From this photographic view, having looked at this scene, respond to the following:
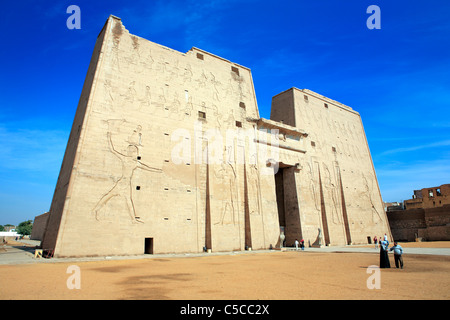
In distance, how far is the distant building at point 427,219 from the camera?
2455cm

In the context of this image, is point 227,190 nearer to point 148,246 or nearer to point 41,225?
point 148,246

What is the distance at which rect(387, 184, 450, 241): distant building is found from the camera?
966 inches

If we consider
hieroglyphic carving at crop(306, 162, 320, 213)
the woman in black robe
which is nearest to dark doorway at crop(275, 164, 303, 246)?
hieroglyphic carving at crop(306, 162, 320, 213)

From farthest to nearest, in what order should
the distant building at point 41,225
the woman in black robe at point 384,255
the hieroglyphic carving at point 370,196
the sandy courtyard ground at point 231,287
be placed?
the distant building at point 41,225 → the hieroglyphic carving at point 370,196 → the woman in black robe at point 384,255 → the sandy courtyard ground at point 231,287

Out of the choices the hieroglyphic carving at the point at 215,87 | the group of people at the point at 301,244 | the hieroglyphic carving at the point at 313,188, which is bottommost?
the group of people at the point at 301,244

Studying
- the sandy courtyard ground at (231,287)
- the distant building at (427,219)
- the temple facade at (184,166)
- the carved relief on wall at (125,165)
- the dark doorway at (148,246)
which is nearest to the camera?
the sandy courtyard ground at (231,287)

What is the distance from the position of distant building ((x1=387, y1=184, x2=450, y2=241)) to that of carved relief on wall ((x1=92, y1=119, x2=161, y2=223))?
84.2 feet

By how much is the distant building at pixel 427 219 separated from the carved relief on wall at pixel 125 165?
2567cm

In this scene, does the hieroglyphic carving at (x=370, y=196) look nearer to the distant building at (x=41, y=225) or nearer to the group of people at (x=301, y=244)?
the group of people at (x=301, y=244)

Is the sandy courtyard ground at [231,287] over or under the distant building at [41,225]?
under

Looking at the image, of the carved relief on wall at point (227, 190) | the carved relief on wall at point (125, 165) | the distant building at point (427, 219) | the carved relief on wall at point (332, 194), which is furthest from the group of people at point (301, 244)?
the distant building at point (427, 219)

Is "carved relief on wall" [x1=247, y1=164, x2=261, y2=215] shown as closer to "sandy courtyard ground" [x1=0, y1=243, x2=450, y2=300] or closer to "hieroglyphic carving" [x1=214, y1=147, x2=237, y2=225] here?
"hieroglyphic carving" [x1=214, y1=147, x2=237, y2=225]

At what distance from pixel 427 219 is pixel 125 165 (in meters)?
27.9
